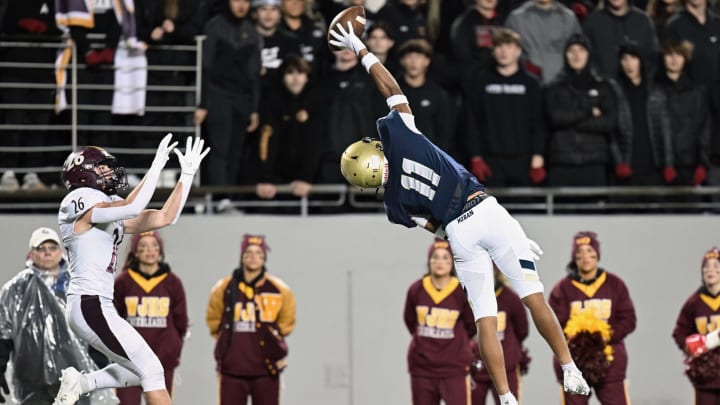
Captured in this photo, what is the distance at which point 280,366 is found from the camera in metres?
12.5

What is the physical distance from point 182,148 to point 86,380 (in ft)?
16.0

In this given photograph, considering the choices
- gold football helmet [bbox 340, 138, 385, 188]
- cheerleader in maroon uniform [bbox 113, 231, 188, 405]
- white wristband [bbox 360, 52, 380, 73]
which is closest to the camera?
gold football helmet [bbox 340, 138, 385, 188]

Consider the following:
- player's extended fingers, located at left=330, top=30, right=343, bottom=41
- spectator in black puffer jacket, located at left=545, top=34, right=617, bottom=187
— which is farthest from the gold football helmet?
spectator in black puffer jacket, located at left=545, top=34, right=617, bottom=187

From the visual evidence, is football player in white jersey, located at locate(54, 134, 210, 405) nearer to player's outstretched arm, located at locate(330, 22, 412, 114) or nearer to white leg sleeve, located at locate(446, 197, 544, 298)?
player's outstretched arm, located at locate(330, 22, 412, 114)

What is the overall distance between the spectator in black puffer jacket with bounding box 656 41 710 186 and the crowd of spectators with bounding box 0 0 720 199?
0.5 inches

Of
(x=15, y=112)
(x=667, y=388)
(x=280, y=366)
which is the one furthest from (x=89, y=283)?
(x=667, y=388)

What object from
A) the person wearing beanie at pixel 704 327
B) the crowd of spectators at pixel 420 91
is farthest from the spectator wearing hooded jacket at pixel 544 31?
the person wearing beanie at pixel 704 327

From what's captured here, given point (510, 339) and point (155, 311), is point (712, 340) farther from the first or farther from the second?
point (155, 311)

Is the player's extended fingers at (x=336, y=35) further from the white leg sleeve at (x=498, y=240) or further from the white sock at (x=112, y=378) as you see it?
the white sock at (x=112, y=378)

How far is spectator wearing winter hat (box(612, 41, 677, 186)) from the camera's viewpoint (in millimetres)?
14109

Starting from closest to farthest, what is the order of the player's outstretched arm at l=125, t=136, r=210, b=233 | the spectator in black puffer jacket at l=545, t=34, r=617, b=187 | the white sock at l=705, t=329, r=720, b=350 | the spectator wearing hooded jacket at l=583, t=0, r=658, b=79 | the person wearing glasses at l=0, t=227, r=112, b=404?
the player's outstretched arm at l=125, t=136, r=210, b=233 < the person wearing glasses at l=0, t=227, r=112, b=404 < the white sock at l=705, t=329, r=720, b=350 < the spectator in black puffer jacket at l=545, t=34, r=617, b=187 < the spectator wearing hooded jacket at l=583, t=0, r=658, b=79

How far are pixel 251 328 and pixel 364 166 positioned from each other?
3621 mm

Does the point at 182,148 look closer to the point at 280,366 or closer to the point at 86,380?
the point at 280,366

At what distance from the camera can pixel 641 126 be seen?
46.6 ft
